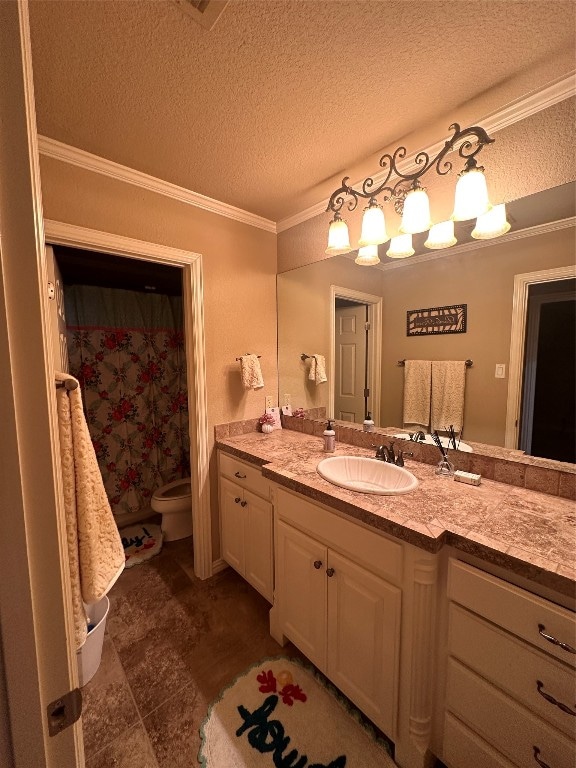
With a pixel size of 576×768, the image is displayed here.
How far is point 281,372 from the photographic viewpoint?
2.29 m

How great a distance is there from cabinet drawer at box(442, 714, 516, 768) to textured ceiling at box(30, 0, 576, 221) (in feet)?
7.00

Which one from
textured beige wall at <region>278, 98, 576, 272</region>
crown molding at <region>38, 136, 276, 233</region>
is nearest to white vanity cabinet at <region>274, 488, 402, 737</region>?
textured beige wall at <region>278, 98, 576, 272</region>

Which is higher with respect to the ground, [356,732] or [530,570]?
[530,570]

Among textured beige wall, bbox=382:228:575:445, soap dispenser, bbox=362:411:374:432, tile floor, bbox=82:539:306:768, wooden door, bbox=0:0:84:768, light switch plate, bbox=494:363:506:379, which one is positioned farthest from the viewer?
soap dispenser, bbox=362:411:374:432

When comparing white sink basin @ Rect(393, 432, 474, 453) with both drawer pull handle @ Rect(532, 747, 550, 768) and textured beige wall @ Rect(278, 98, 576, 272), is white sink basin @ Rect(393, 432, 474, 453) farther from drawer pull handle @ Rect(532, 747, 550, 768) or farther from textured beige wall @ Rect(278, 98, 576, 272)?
textured beige wall @ Rect(278, 98, 576, 272)

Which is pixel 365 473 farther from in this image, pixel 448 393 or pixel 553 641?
pixel 553 641

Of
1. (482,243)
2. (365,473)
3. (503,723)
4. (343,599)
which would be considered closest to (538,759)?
(503,723)

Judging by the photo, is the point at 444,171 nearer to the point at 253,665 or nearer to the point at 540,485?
the point at 540,485

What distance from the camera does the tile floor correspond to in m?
1.13

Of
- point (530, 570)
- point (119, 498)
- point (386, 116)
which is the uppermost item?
point (386, 116)

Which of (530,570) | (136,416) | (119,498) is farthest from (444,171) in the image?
(119,498)

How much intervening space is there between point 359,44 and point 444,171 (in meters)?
0.63

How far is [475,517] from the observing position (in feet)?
3.26

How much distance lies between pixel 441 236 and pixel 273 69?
949mm
